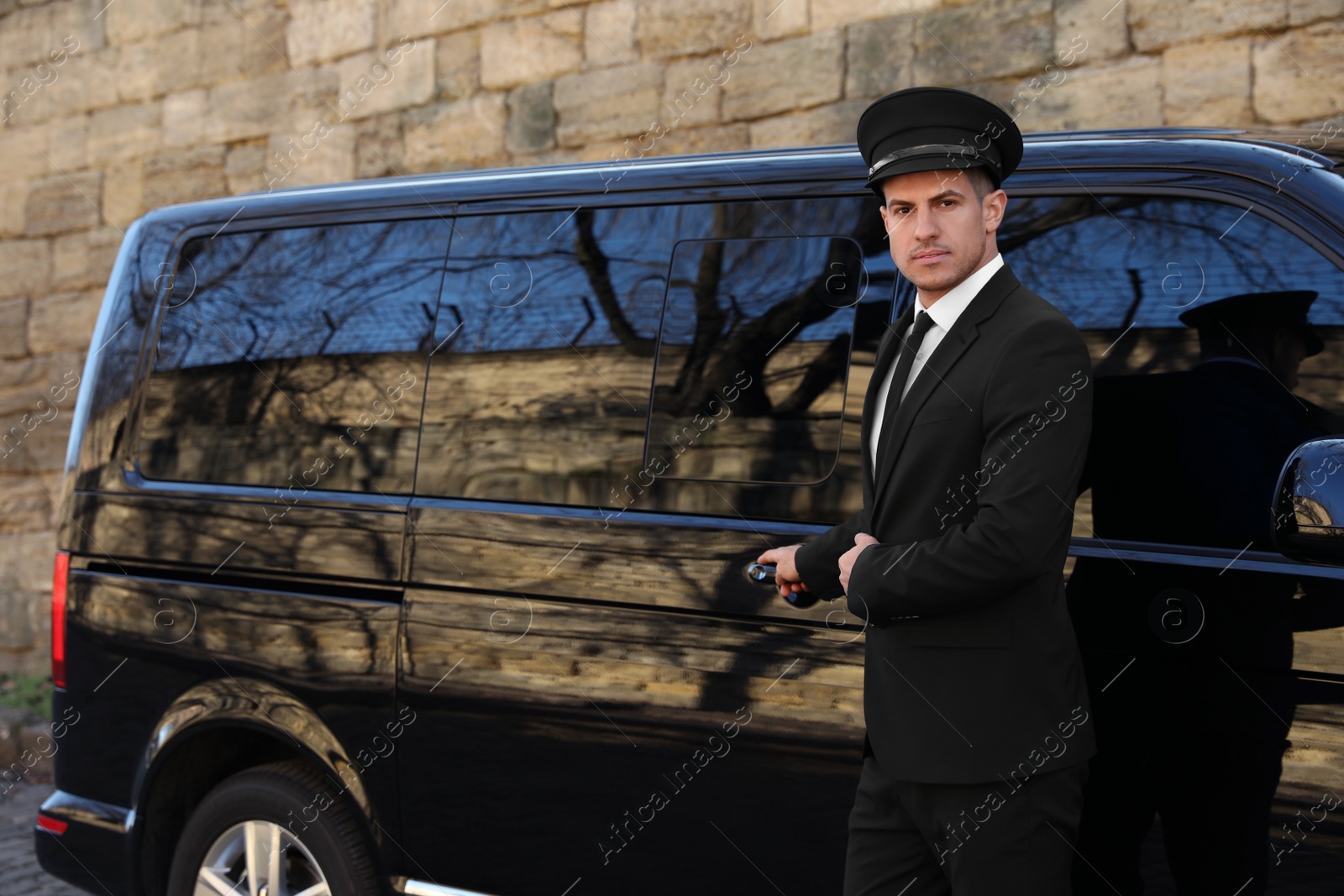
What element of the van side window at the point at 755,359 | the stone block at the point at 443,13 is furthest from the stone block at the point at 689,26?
the van side window at the point at 755,359

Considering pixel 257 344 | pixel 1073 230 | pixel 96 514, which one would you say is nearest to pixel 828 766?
pixel 1073 230

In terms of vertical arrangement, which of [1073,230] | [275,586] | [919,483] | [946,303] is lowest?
[275,586]

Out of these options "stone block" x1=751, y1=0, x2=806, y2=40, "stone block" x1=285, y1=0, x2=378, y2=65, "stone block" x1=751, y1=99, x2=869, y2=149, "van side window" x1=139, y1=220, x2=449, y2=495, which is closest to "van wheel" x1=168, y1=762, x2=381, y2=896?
"van side window" x1=139, y1=220, x2=449, y2=495

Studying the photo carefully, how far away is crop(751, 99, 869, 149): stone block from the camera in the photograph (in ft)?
22.1

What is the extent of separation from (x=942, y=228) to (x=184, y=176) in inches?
334

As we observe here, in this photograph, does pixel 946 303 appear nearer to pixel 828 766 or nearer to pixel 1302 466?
pixel 1302 466

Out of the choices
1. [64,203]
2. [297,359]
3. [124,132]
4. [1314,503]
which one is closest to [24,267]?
[64,203]

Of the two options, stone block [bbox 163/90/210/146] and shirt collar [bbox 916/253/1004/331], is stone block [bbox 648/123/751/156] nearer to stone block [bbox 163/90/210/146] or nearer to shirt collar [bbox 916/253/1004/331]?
stone block [bbox 163/90/210/146]

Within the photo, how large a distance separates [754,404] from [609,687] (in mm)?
692

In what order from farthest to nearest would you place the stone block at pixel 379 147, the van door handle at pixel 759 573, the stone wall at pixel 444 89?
the stone block at pixel 379 147, the stone wall at pixel 444 89, the van door handle at pixel 759 573

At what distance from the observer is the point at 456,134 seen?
320 inches

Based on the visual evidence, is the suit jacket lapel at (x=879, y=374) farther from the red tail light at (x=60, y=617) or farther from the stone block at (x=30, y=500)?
the stone block at (x=30, y=500)

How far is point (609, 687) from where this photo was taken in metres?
2.76

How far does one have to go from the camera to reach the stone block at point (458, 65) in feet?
26.3
